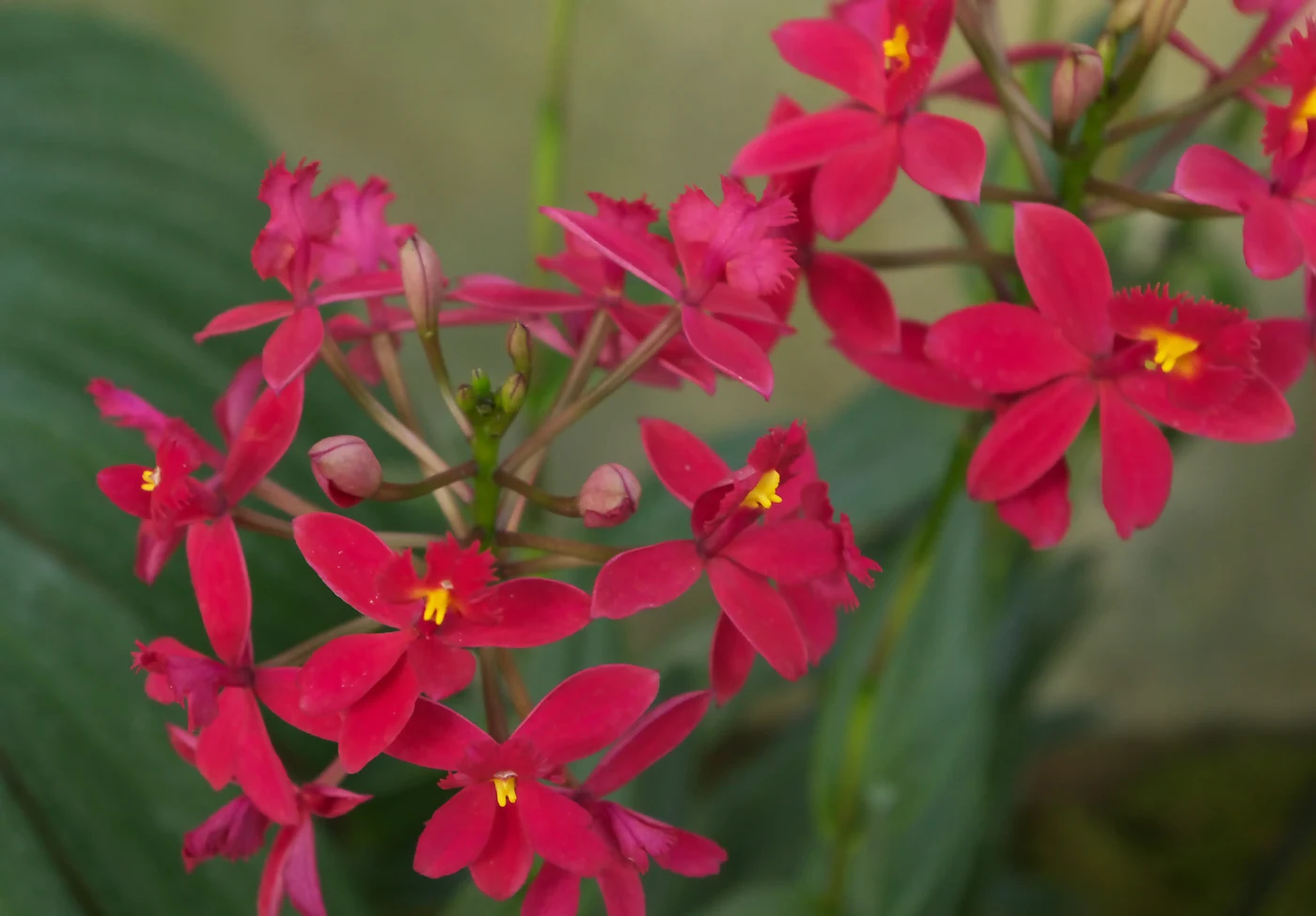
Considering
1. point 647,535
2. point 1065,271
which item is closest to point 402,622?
point 1065,271

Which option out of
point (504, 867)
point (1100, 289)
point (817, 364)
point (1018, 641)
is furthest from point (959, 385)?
point (817, 364)

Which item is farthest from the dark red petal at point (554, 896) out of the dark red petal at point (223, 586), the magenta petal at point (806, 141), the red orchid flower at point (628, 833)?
the magenta petal at point (806, 141)

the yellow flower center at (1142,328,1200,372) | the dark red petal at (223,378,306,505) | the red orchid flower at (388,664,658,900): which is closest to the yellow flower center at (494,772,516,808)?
the red orchid flower at (388,664,658,900)

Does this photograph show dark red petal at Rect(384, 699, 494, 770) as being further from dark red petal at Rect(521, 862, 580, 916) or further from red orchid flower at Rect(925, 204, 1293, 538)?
red orchid flower at Rect(925, 204, 1293, 538)

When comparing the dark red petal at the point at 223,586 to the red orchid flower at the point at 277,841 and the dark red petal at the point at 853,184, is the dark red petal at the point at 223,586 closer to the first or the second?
the red orchid flower at the point at 277,841

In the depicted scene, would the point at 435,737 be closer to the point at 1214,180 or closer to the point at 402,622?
the point at 402,622

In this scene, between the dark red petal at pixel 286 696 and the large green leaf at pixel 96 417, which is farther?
the large green leaf at pixel 96 417

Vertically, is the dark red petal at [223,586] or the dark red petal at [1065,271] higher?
the dark red petal at [1065,271]
